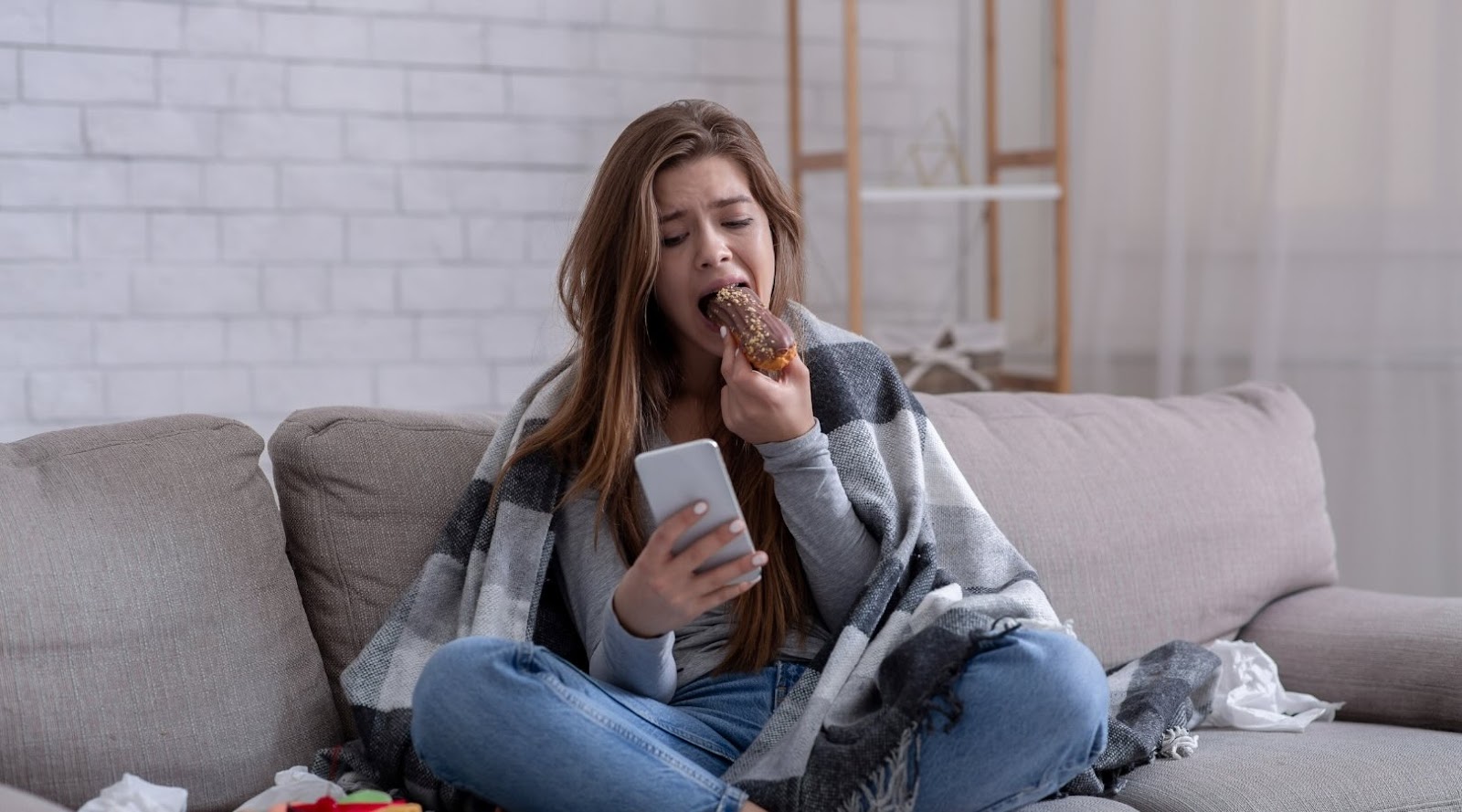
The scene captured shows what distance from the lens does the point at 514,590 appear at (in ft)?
5.55

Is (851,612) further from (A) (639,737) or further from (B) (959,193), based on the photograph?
(B) (959,193)

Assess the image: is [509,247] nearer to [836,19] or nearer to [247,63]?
[247,63]

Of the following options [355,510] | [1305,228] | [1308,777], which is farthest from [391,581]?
[1305,228]

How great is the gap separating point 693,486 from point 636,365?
1.38 ft

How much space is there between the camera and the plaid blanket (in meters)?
1.48

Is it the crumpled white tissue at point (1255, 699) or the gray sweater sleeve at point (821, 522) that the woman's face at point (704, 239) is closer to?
the gray sweater sleeve at point (821, 522)

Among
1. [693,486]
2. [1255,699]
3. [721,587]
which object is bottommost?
[1255,699]

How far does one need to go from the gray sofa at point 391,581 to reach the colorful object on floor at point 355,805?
17 cm

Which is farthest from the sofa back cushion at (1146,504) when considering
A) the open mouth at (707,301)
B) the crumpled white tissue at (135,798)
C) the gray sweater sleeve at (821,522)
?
the crumpled white tissue at (135,798)

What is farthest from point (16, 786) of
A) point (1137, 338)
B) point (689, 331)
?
point (1137, 338)

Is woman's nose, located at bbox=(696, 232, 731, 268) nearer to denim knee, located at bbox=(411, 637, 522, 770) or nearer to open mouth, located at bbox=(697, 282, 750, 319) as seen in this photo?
open mouth, located at bbox=(697, 282, 750, 319)

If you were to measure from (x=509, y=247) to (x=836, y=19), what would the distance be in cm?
95

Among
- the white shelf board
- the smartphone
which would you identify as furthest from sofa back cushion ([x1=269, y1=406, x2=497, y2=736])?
the white shelf board

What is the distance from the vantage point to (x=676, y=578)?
1447 millimetres
